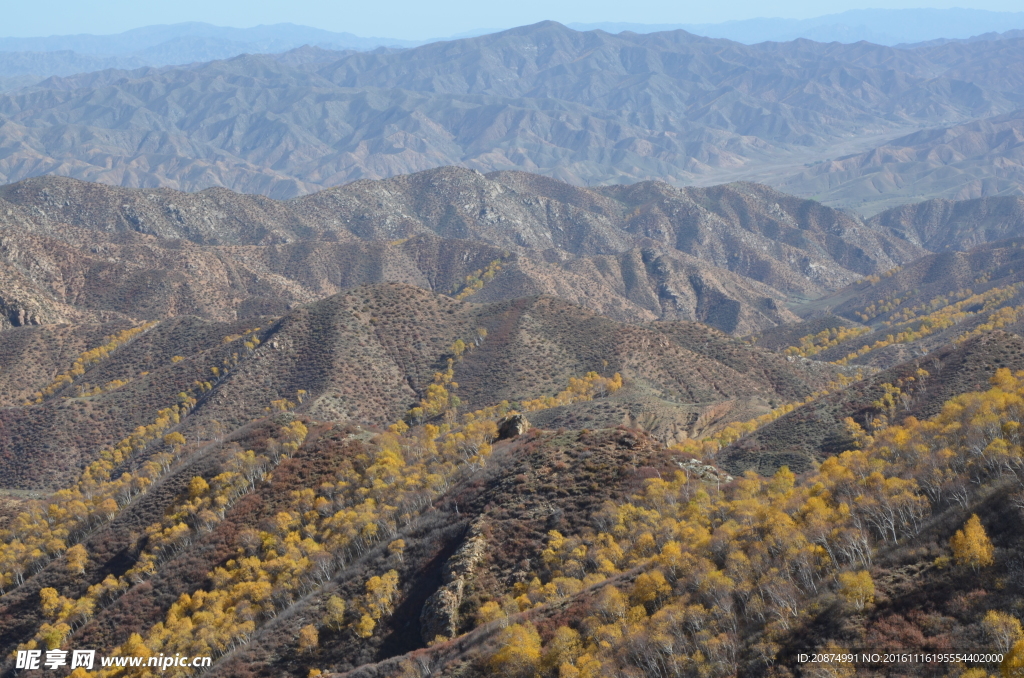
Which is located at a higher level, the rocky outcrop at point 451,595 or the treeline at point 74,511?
the rocky outcrop at point 451,595

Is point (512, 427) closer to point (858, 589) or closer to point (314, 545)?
point (314, 545)

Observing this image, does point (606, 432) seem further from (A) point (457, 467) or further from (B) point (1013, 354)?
(B) point (1013, 354)

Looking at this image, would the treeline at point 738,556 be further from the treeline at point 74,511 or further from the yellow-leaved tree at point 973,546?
the treeline at point 74,511

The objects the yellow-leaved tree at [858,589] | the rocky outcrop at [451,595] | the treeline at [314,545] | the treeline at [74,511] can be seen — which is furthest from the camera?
the treeline at [74,511]

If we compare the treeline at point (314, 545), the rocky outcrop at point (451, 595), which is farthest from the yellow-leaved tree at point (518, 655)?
the treeline at point (314, 545)

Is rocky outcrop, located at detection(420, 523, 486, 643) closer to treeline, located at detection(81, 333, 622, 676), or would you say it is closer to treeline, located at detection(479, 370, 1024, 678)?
treeline, located at detection(479, 370, 1024, 678)

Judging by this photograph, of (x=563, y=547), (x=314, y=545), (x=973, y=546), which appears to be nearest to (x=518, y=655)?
(x=563, y=547)

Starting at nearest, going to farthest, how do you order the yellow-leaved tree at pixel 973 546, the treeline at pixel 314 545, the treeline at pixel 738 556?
the yellow-leaved tree at pixel 973 546, the treeline at pixel 738 556, the treeline at pixel 314 545

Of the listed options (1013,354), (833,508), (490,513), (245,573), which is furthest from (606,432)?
(1013,354)
